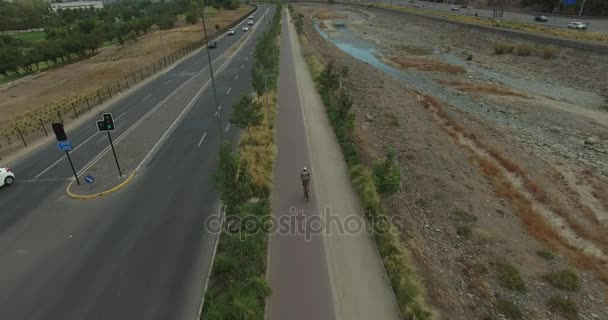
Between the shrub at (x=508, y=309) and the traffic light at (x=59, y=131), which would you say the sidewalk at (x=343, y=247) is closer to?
the shrub at (x=508, y=309)

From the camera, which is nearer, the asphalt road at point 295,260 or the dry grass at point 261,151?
the asphalt road at point 295,260

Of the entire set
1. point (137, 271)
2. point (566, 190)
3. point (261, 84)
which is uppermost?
point (261, 84)

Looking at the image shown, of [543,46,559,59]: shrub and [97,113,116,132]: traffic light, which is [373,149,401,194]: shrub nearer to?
[97,113,116,132]: traffic light

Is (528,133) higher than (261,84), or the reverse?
(261,84)

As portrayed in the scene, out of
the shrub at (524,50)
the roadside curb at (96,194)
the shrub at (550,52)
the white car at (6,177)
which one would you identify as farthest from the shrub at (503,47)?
the white car at (6,177)

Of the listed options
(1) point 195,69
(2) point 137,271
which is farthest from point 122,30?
(2) point 137,271

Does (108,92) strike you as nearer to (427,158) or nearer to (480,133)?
(427,158)
